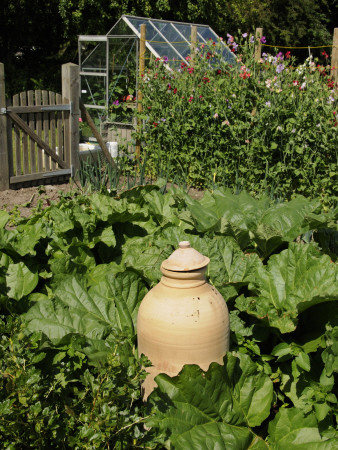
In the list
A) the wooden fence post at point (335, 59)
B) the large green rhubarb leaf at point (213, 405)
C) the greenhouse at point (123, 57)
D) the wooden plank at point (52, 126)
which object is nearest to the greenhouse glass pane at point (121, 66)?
the greenhouse at point (123, 57)

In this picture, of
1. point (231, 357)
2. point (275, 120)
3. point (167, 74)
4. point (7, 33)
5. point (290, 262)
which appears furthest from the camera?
point (7, 33)

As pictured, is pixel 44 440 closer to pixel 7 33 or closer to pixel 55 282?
pixel 55 282

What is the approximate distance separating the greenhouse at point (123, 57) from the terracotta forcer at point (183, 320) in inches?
310

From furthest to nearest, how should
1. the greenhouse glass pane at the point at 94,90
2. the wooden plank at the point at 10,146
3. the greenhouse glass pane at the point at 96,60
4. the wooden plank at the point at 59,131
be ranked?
1. the greenhouse glass pane at the point at 94,90
2. the greenhouse glass pane at the point at 96,60
3. the wooden plank at the point at 59,131
4. the wooden plank at the point at 10,146

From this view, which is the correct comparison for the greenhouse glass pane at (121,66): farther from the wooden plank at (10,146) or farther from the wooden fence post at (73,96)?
the wooden plank at (10,146)

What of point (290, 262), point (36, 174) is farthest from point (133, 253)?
point (36, 174)

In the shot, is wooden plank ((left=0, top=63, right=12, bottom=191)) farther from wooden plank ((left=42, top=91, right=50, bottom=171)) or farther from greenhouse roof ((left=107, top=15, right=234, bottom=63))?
greenhouse roof ((left=107, top=15, right=234, bottom=63))

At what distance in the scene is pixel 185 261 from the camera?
2209 millimetres

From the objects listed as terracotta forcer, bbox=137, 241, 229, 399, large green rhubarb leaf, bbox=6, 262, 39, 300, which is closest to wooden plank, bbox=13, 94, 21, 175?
large green rhubarb leaf, bbox=6, 262, 39, 300

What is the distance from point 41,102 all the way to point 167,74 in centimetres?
189

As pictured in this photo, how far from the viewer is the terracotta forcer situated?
7.03 feet

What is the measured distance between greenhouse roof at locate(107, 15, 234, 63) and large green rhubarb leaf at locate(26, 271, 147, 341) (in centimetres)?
770

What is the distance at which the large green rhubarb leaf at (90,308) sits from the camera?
8.29 feet

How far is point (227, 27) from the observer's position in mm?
22547
